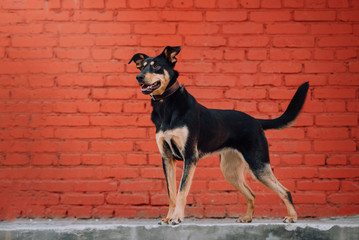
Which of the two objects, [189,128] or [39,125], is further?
[39,125]

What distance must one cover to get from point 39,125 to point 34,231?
1.11 metres

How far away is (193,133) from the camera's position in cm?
303

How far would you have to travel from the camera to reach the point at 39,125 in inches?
153

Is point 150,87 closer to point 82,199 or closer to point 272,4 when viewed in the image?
point 82,199

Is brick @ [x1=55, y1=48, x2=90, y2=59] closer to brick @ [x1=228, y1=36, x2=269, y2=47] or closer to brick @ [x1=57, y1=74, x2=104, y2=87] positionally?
brick @ [x1=57, y1=74, x2=104, y2=87]

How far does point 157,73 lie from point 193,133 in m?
0.51

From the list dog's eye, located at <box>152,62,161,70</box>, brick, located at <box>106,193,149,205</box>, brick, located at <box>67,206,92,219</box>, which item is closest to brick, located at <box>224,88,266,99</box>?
dog's eye, located at <box>152,62,161,70</box>

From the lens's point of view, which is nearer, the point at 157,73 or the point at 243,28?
the point at 157,73

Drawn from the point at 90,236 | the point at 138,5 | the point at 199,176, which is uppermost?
the point at 138,5

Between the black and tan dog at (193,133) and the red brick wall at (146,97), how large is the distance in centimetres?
45

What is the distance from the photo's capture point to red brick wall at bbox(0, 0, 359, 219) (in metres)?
3.84

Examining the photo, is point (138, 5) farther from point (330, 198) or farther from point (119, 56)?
point (330, 198)

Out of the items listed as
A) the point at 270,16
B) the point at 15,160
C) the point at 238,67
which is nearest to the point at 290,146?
the point at 238,67

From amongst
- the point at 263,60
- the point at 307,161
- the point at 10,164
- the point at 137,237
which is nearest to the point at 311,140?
the point at 307,161
